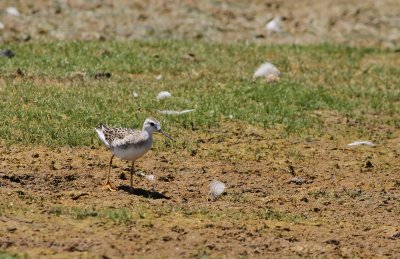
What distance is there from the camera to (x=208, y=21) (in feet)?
83.5

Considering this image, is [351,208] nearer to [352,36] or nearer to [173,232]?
[173,232]

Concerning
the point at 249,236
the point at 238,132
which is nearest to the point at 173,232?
the point at 249,236

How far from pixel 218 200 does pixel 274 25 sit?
1197cm

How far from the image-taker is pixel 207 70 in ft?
69.2

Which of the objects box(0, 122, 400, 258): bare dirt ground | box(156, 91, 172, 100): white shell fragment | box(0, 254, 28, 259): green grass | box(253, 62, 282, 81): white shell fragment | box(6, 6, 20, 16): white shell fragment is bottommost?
box(0, 254, 28, 259): green grass

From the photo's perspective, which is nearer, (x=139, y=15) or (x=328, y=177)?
(x=328, y=177)

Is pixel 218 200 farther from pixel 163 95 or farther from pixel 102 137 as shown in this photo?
pixel 163 95

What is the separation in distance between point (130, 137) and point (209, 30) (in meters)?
11.3

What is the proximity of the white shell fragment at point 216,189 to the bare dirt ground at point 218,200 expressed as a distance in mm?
92

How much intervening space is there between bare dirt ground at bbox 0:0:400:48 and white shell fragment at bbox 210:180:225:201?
9503 millimetres

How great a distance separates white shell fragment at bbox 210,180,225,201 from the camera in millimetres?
14406

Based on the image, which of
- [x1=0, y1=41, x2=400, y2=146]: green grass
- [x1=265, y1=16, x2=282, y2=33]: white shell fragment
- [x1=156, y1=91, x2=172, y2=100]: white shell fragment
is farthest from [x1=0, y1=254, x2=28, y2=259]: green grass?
[x1=265, y1=16, x2=282, y2=33]: white shell fragment

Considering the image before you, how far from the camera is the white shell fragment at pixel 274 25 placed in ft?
83.3

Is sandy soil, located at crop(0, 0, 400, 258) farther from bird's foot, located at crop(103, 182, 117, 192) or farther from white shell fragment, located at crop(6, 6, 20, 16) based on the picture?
white shell fragment, located at crop(6, 6, 20, 16)
